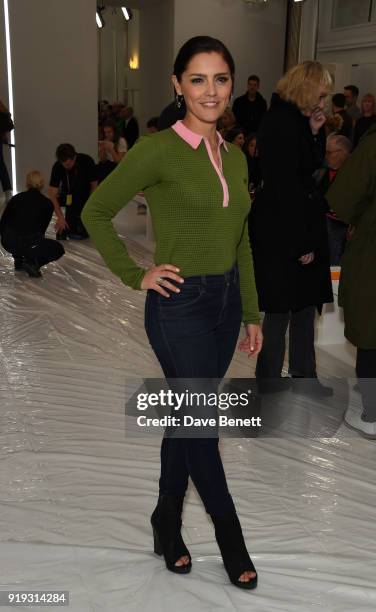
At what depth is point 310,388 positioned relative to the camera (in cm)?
309

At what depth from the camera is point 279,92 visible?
8.54 ft

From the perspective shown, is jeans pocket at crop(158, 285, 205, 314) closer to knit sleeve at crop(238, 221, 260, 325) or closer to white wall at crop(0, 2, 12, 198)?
knit sleeve at crop(238, 221, 260, 325)

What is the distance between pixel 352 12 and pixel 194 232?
30.8 feet

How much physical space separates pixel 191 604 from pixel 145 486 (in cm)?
60

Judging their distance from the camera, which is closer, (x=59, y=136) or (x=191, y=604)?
(x=191, y=604)

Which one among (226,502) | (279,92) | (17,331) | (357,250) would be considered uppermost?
(279,92)

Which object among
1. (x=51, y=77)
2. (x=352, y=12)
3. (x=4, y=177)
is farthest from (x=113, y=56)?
(x=4, y=177)

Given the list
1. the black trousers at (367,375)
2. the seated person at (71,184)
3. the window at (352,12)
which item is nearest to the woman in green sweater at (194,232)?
the black trousers at (367,375)

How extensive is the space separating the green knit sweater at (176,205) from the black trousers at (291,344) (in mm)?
1153

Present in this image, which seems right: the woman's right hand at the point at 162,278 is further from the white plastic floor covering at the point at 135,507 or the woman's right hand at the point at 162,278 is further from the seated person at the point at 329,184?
the seated person at the point at 329,184

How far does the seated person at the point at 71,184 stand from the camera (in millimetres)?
6449

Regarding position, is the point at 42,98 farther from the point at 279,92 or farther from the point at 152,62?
the point at 279,92

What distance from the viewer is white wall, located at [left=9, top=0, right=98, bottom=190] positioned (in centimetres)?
928

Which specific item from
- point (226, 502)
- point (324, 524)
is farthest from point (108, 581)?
point (324, 524)
